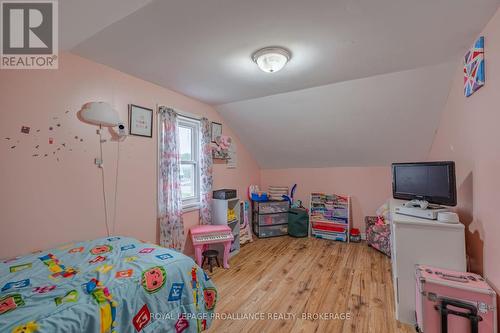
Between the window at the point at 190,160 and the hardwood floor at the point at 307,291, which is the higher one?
the window at the point at 190,160

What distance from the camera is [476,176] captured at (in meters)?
1.71

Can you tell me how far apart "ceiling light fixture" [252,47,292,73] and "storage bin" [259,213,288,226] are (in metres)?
2.79

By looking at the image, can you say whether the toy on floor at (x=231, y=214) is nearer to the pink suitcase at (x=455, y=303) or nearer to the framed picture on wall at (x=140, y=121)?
the framed picture on wall at (x=140, y=121)

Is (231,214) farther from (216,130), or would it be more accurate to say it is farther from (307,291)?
(307,291)

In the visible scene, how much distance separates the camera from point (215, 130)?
347cm

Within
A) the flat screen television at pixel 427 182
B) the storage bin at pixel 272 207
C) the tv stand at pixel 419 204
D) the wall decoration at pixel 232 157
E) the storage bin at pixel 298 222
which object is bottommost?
the storage bin at pixel 298 222

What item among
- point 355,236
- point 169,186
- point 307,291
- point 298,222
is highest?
point 169,186

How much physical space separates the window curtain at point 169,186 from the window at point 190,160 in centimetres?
36

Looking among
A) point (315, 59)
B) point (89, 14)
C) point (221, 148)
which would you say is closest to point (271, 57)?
point (315, 59)

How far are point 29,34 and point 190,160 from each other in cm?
193

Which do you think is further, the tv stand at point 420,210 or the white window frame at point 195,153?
the white window frame at point 195,153

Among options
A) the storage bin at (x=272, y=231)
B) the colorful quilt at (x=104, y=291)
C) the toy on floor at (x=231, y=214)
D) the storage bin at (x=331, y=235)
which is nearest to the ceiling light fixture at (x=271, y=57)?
the colorful quilt at (x=104, y=291)

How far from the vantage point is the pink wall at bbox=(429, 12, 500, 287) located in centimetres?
143

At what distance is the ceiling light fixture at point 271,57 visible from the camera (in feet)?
5.95
